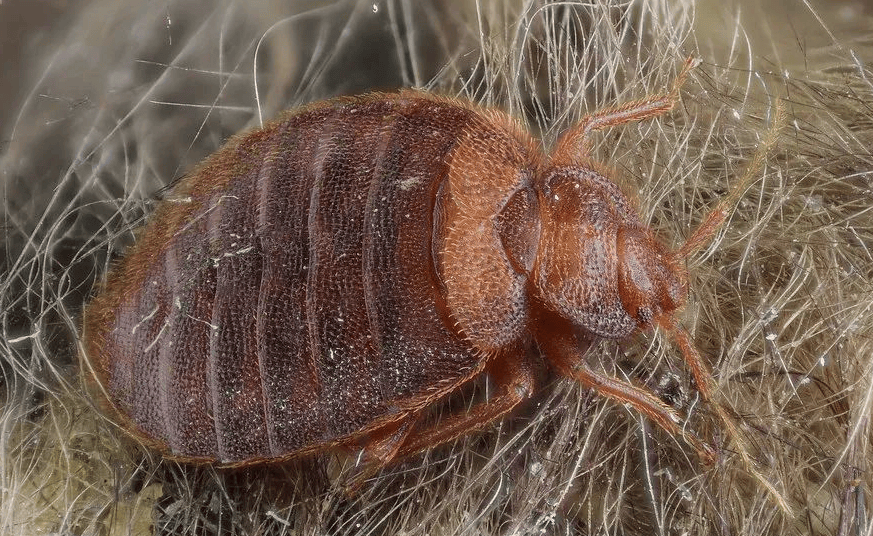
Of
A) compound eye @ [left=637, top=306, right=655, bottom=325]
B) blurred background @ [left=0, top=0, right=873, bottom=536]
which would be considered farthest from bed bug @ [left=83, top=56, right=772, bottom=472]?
blurred background @ [left=0, top=0, right=873, bottom=536]

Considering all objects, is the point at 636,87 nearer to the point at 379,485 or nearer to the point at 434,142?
the point at 434,142

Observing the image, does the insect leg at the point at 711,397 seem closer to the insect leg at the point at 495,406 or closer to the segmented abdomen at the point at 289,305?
the insect leg at the point at 495,406

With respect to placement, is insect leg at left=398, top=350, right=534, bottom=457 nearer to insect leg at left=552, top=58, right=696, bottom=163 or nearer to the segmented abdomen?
the segmented abdomen

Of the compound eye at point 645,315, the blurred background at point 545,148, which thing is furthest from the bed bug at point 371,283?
the blurred background at point 545,148

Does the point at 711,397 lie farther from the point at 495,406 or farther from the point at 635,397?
the point at 495,406

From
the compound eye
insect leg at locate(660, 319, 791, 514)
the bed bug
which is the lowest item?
insect leg at locate(660, 319, 791, 514)

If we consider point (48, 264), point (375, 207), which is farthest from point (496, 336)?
point (48, 264)

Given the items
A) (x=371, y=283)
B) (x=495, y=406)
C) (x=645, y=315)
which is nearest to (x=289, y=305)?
(x=371, y=283)
